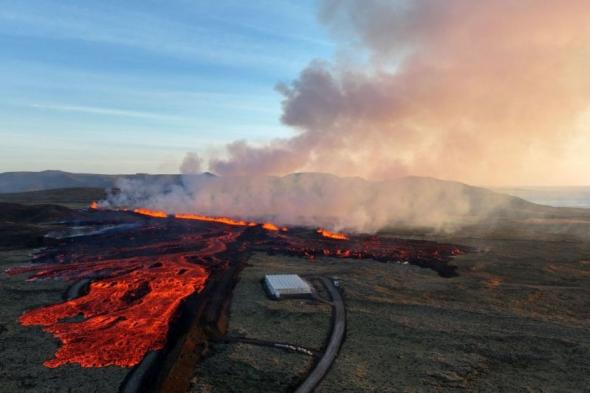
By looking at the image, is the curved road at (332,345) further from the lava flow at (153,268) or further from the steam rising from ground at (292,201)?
the steam rising from ground at (292,201)

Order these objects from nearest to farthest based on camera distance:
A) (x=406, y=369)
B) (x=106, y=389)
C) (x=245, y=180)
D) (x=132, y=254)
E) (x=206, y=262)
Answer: (x=106, y=389), (x=406, y=369), (x=206, y=262), (x=132, y=254), (x=245, y=180)

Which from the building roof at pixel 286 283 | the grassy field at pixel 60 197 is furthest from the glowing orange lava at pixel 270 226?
the grassy field at pixel 60 197

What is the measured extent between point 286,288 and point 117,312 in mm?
13407

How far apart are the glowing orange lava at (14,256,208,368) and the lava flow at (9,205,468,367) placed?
0.07 meters

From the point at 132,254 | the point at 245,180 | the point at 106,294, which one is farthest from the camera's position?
the point at 245,180

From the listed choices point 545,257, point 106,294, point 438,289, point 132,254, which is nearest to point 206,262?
point 132,254

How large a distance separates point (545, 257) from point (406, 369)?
40623 mm

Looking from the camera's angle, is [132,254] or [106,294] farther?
[132,254]

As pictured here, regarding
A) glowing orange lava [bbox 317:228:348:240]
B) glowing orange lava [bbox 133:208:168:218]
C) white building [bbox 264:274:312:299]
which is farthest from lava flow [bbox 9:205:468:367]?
glowing orange lava [bbox 133:208:168:218]

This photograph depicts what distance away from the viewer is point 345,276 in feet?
139

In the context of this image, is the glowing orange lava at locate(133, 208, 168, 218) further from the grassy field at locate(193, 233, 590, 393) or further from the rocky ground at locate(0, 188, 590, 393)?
the grassy field at locate(193, 233, 590, 393)

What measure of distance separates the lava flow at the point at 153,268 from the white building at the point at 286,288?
394cm

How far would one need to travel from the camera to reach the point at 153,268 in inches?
1750

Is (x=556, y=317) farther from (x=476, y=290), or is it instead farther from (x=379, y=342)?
(x=379, y=342)
